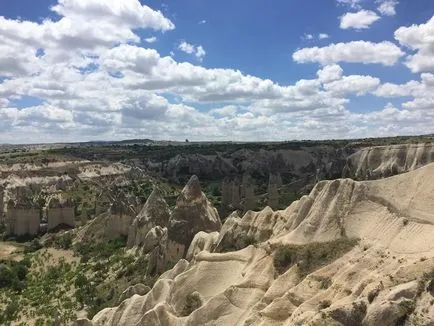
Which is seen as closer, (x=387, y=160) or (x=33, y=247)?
(x=33, y=247)

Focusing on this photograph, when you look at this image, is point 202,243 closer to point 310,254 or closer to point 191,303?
point 191,303

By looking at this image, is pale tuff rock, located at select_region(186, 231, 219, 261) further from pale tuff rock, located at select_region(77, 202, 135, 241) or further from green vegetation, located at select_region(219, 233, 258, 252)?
pale tuff rock, located at select_region(77, 202, 135, 241)

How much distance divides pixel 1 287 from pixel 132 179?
63.5 m

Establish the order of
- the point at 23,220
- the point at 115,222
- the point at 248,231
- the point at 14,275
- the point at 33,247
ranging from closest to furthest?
the point at 248,231, the point at 14,275, the point at 115,222, the point at 33,247, the point at 23,220

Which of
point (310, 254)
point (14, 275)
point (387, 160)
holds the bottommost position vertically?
point (14, 275)

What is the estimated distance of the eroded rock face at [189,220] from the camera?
117ft

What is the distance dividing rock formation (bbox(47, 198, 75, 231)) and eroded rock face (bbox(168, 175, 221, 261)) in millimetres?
30640

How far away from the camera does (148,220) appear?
4750cm

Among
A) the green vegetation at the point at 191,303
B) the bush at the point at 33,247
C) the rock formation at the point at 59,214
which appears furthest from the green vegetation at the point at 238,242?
the rock formation at the point at 59,214

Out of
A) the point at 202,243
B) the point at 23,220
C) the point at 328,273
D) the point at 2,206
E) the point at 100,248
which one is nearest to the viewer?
the point at 328,273

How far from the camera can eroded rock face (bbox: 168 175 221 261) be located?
35.7 meters

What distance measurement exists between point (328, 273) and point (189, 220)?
20.7 m

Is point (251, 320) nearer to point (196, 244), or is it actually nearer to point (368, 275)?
point (368, 275)

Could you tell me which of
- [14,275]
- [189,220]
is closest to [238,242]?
[189,220]
